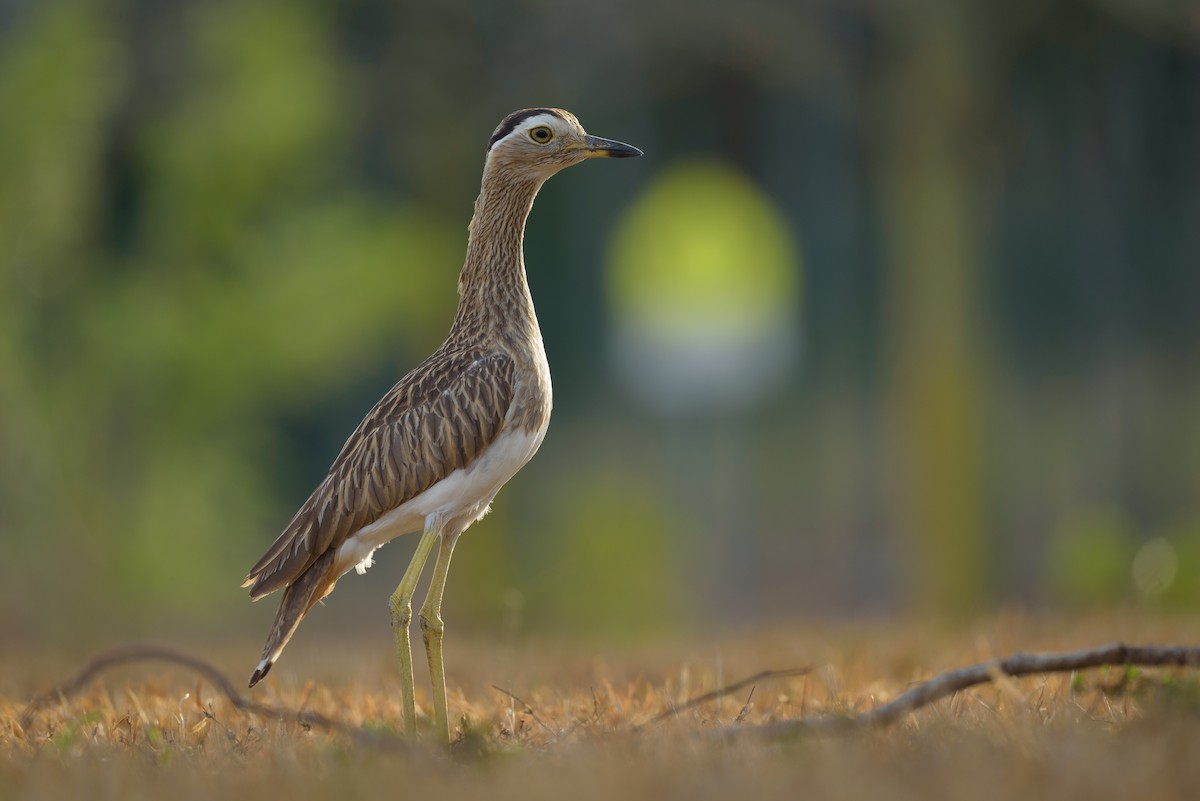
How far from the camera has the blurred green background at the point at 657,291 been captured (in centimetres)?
1241

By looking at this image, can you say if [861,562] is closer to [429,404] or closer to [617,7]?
[617,7]

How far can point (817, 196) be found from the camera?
19.2 m

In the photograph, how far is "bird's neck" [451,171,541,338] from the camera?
5.01m

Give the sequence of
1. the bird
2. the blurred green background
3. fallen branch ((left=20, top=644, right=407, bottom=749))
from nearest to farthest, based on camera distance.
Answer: fallen branch ((left=20, top=644, right=407, bottom=749)) < the bird < the blurred green background

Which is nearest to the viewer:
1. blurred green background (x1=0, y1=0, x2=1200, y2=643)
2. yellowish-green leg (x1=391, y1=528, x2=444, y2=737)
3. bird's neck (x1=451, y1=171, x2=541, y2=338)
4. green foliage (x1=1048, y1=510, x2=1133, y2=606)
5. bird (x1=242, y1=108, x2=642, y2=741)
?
yellowish-green leg (x1=391, y1=528, x2=444, y2=737)

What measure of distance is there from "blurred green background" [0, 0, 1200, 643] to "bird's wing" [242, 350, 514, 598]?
Result: 14.8ft


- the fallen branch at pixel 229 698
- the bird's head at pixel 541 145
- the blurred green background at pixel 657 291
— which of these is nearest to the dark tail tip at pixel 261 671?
the fallen branch at pixel 229 698

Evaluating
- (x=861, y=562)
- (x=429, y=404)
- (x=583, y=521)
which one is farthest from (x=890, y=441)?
(x=429, y=404)

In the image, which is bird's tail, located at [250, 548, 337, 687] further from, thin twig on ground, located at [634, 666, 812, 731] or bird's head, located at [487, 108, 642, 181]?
bird's head, located at [487, 108, 642, 181]

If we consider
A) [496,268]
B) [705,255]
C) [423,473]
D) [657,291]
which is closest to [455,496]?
[423,473]

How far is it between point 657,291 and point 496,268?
12706mm

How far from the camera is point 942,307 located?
1202 cm

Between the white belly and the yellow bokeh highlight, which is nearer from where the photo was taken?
the white belly

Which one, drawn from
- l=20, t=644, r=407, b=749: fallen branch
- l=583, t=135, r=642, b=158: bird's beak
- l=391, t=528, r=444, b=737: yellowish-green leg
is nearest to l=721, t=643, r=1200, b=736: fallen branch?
l=20, t=644, r=407, b=749: fallen branch
